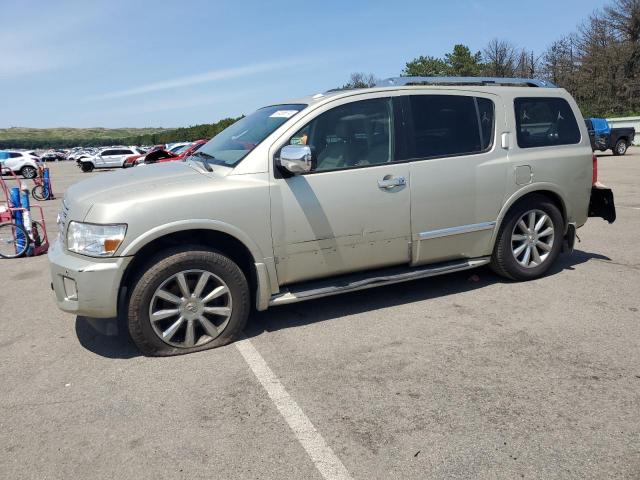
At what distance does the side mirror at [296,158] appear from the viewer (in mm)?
3955

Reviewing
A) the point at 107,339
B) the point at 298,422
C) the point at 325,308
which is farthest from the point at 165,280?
the point at 325,308

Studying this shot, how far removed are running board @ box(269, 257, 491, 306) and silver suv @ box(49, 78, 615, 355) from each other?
0.5 inches

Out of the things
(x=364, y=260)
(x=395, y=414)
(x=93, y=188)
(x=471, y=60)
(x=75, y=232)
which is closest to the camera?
(x=395, y=414)

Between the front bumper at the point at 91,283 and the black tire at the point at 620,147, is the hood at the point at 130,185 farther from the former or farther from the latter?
the black tire at the point at 620,147

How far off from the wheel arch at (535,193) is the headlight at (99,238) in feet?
10.9

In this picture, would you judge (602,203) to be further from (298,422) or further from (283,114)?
(298,422)

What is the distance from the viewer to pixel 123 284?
3895 mm

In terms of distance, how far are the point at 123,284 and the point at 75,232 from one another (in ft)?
1.61

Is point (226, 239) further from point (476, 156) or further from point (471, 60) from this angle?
point (471, 60)

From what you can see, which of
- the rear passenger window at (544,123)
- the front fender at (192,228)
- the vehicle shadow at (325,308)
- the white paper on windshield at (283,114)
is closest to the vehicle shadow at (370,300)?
the vehicle shadow at (325,308)

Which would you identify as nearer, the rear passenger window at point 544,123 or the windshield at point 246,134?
the windshield at point 246,134

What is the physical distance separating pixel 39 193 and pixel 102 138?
14290cm

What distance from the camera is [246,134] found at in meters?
4.69

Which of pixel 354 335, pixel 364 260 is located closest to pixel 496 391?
pixel 354 335
